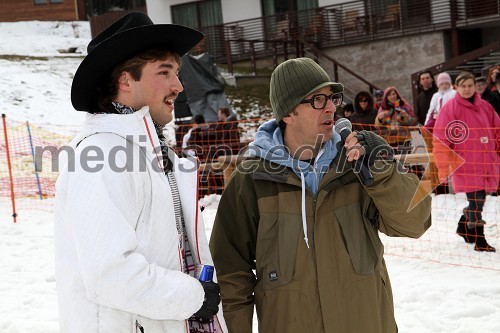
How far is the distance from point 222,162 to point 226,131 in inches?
80.5

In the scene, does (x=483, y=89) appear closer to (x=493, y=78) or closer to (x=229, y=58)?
(x=493, y=78)

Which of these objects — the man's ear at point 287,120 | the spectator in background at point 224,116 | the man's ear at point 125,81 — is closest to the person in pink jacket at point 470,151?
the man's ear at point 287,120

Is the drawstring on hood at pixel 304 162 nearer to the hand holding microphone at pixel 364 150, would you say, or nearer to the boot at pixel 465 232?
the hand holding microphone at pixel 364 150

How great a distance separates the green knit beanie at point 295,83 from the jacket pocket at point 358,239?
50cm

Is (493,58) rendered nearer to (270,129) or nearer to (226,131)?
(226,131)

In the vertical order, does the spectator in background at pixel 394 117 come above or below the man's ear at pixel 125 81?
below

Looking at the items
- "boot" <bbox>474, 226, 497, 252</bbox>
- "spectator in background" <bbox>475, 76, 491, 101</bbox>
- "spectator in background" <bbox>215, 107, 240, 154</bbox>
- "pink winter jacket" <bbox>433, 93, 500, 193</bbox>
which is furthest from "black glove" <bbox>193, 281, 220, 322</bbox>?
"spectator in background" <bbox>215, 107, 240, 154</bbox>

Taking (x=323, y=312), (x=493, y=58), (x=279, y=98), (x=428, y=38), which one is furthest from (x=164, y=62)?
(x=428, y=38)

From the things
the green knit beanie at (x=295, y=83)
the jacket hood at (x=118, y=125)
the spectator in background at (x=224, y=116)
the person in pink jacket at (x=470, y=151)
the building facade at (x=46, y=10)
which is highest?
the building facade at (x=46, y=10)

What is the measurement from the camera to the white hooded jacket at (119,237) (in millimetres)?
1940

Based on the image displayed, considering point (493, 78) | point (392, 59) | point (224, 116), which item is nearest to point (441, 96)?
point (493, 78)

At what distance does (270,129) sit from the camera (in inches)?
115

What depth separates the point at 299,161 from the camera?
2689 millimetres

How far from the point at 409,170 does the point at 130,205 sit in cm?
441
